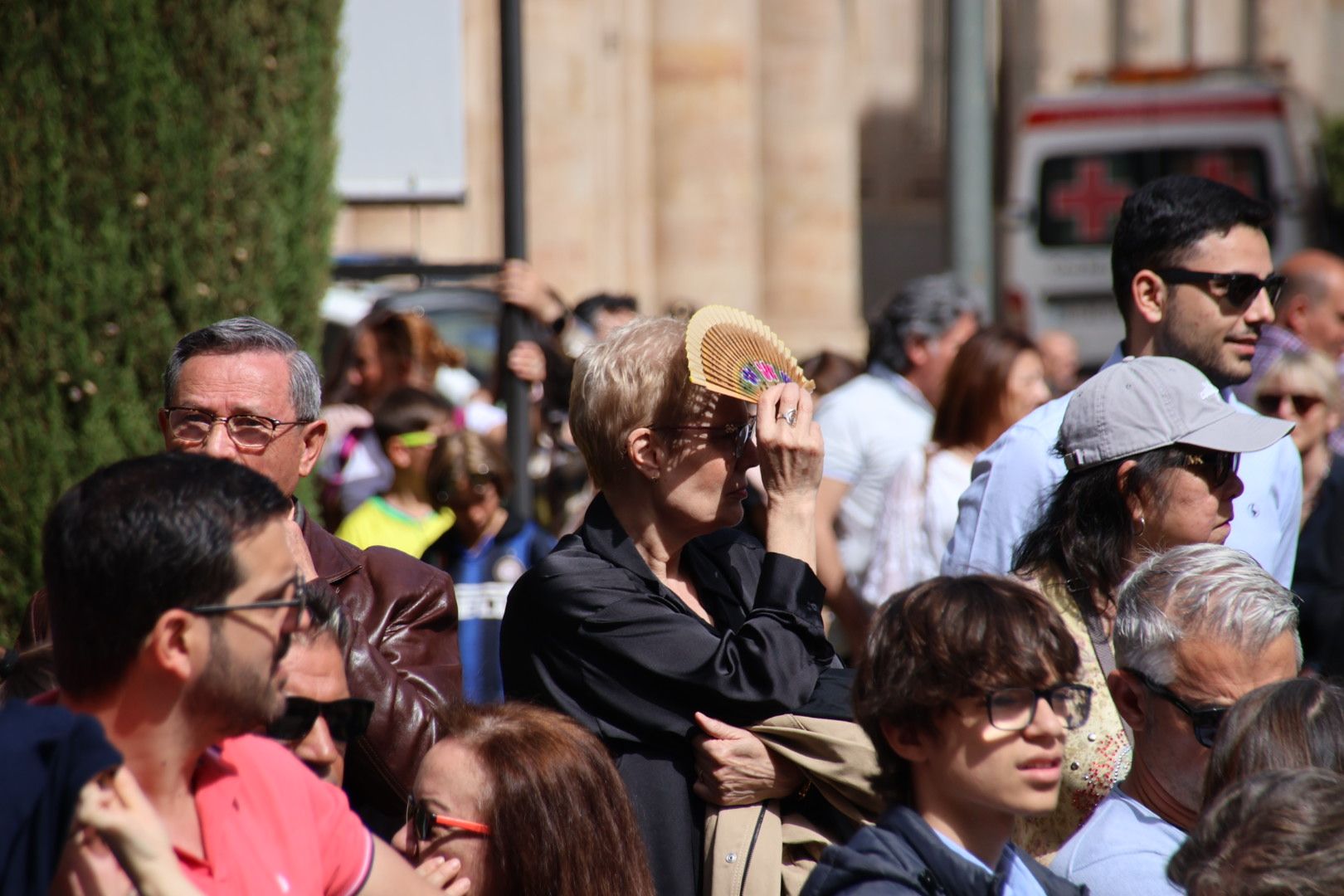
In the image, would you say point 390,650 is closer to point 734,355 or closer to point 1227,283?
point 734,355

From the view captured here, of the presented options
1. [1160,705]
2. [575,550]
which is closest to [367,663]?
[575,550]

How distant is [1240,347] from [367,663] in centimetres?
229

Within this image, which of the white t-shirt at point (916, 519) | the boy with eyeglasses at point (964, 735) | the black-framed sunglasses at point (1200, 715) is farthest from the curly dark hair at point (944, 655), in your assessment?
the white t-shirt at point (916, 519)

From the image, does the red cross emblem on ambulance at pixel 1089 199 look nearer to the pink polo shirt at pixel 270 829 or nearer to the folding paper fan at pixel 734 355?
the folding paper fan at pixel 734 355

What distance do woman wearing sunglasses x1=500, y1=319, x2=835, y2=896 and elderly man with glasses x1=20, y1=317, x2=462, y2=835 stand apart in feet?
1.00

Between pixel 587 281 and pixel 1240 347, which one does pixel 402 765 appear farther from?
pixel 587 281

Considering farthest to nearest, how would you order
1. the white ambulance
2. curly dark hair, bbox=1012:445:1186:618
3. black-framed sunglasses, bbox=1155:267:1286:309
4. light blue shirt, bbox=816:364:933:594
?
the white ambulance → light blue shirt, bbox=816:364:933:594 → black-framed sunglasses, bbox=1155:267:1286:309 → curly dark hair, bbox=1012:445:1186:618

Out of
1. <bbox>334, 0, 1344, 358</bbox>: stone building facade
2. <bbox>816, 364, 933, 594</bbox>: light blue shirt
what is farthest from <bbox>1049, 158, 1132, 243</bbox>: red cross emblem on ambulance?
<bbox>816, 364, 933, 594</bbox>: light blue shirt

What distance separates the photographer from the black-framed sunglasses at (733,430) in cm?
317

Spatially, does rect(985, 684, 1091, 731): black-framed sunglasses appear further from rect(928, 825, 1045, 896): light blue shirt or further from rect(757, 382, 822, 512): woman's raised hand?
rect(757, 382, 822, 512): woman's raised hand

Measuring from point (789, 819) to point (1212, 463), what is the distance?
1.21 m

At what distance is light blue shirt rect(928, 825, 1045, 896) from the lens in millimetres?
2482

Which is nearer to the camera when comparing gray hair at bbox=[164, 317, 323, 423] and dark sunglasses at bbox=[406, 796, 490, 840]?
dark sunglasses at bbox=[406, 796, 490, 840]

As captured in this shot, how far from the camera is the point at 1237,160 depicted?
16141 millimetres
